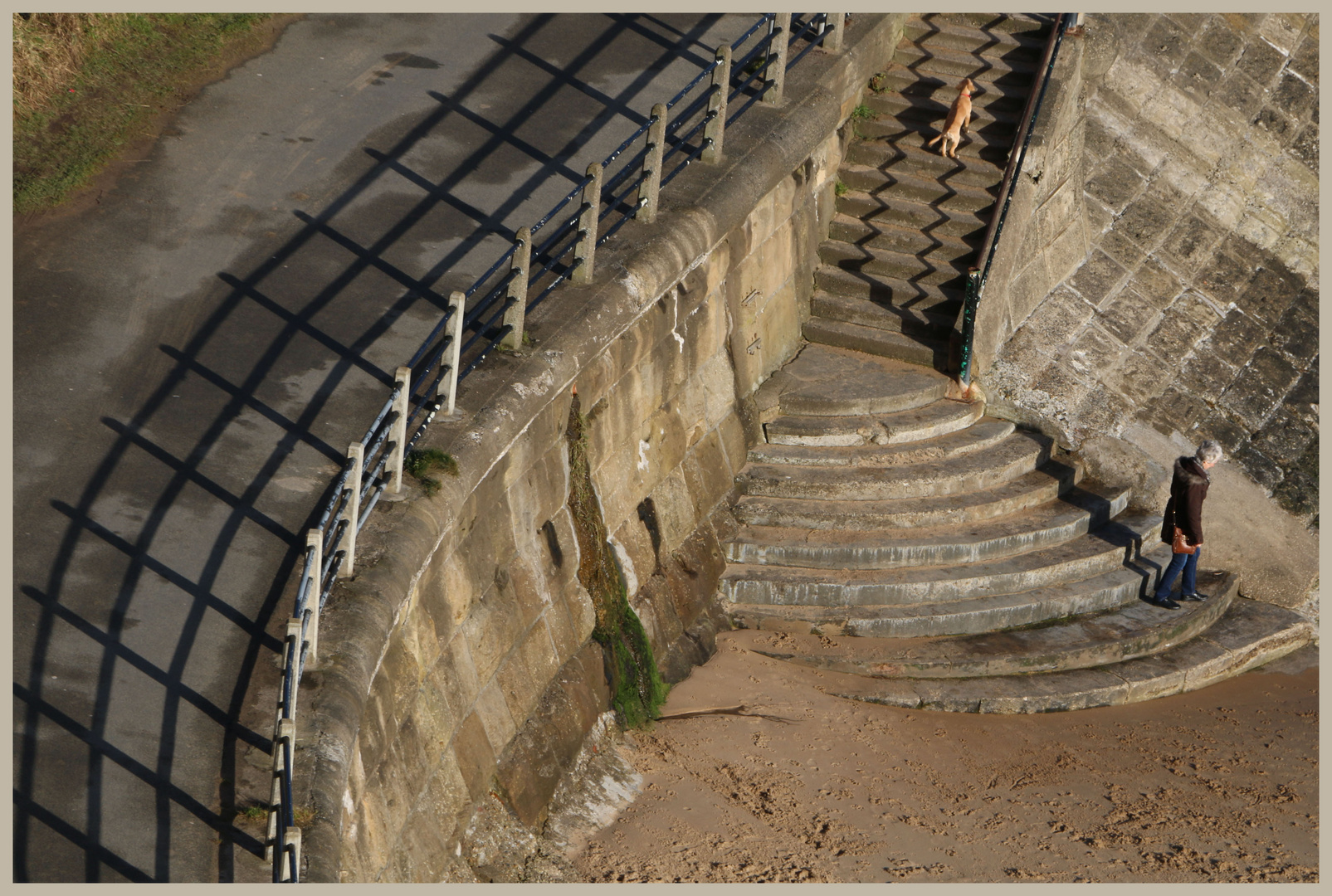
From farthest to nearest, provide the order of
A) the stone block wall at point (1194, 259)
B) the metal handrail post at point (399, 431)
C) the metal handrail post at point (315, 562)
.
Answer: the stone block wall at point (1194, 259) → the metal handrail post at point (399, 431) → the metal handrail post at point (315, 562)

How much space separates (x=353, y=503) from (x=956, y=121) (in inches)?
359

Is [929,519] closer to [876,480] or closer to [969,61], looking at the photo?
[876,480]

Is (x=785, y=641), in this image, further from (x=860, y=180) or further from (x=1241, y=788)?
(x=860, y=180)

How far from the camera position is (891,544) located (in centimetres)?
1361

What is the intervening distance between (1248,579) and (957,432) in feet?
11.0

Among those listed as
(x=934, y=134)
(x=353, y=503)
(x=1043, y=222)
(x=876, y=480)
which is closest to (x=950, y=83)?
(x=934, y=134)

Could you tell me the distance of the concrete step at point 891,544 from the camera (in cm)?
1352

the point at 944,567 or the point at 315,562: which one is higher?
the point at 315,562

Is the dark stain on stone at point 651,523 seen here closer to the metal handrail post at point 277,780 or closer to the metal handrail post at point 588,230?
the metal handrail post at point 588,230

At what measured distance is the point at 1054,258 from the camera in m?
16.3

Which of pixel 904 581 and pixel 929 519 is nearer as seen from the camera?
pixel 904 581

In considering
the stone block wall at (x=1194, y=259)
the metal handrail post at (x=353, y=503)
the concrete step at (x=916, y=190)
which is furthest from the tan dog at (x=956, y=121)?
the metal handrail post at (x=353, y=503)

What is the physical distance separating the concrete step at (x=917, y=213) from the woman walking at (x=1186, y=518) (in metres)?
3.24

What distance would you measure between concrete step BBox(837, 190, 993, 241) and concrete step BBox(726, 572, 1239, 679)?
13.3 ft
